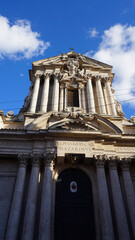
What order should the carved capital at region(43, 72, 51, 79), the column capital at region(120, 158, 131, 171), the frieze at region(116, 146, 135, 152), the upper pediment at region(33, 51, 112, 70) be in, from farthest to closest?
the upper pediment at region(33, 51, 112, 70) < the carved capital at region(43, 72, 51, 79) < the frieze at region(116, 146, 135, 152) < the column capital at region(120, 158, 131, 171)

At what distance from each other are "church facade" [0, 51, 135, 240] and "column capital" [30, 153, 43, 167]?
7 cm

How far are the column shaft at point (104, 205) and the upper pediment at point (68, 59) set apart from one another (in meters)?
12.5

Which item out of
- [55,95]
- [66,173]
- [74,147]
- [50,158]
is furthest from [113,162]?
[55,95]

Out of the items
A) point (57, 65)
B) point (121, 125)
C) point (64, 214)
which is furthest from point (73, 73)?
point (64, 214)

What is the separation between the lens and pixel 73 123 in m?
15.2

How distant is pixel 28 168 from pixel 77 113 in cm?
582

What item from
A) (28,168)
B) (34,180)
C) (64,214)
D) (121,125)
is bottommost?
(64,214)

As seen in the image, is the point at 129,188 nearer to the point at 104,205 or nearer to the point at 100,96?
the point at 104,205

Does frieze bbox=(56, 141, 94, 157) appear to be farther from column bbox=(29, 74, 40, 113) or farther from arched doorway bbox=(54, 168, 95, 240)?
column bbox=(29, 74, 40, 113)

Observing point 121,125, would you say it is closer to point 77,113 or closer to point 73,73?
point 77,113

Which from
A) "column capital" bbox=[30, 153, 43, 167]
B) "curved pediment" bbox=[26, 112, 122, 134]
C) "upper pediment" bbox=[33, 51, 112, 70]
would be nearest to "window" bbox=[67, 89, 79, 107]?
"curved pediment" bbox=[26, 112, 122, 134]

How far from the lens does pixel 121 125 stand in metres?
16.0

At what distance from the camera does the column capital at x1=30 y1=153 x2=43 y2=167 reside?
42.8 ft

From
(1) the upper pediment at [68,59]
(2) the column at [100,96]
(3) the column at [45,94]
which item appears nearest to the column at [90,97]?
(2) the column at [100,96]
